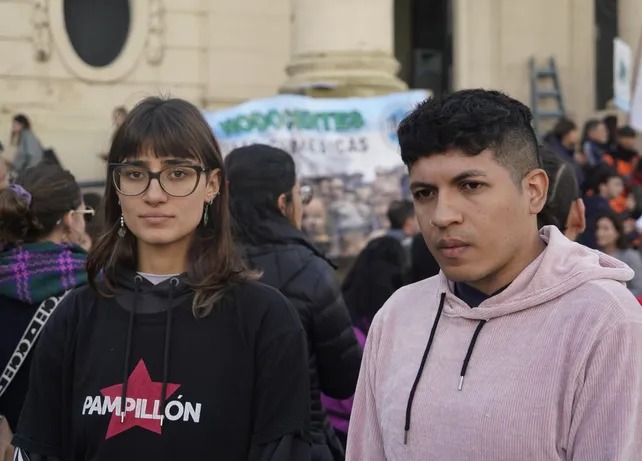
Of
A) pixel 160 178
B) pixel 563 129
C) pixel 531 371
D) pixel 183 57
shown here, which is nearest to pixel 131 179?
pixel 160 178

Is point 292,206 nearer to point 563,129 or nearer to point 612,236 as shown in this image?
point 612,236

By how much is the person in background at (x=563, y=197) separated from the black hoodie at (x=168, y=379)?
135 centimetres

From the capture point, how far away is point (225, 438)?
134 inches

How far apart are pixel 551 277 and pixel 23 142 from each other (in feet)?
35.8

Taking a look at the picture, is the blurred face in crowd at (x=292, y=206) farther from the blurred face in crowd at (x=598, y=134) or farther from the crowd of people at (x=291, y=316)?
the blurred face in crowd at (x=598, y=134)

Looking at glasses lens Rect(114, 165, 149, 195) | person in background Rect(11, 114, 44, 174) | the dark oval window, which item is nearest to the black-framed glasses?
glasses lens Rect(114, 165, 149, 195)

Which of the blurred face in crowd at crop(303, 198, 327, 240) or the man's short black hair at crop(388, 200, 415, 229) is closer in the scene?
the man's short black hair at crop(388, 200, 415, 229)

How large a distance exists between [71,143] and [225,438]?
1129 centimetres

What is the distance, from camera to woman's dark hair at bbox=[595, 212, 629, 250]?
8477 mm

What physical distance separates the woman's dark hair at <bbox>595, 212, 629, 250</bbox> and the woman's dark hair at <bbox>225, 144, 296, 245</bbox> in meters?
3.77

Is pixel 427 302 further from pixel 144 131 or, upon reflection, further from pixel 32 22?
pixel 32 22

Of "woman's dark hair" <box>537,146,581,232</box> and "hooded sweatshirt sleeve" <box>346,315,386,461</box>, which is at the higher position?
"woman's dark hair" <box>537,146,581,232</box>

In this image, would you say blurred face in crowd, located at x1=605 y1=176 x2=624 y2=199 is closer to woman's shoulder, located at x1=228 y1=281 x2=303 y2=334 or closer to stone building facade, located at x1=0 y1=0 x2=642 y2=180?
stone building facade, located at x1=0 y1=0 x2=642 y2=180

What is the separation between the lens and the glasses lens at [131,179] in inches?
141
